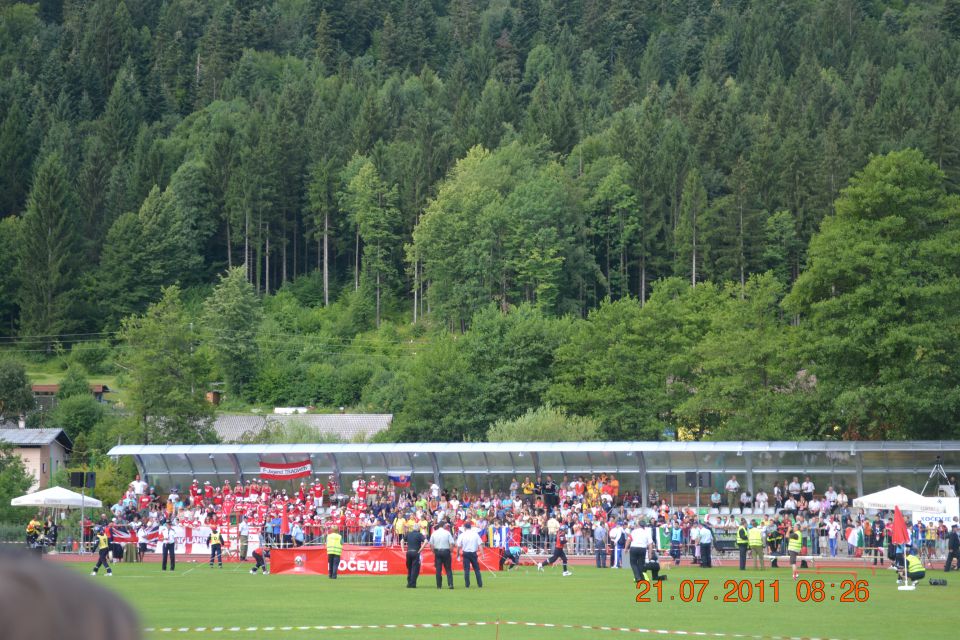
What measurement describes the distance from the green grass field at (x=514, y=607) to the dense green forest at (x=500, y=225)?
93.5 ft

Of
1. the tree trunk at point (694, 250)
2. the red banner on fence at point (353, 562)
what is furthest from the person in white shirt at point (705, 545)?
the tree trunk at point (694, 250)

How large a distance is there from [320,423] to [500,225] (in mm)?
34588

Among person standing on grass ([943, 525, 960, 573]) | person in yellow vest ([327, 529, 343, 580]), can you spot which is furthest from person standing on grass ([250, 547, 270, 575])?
person standing on grass ([943, 525, 960, 573])

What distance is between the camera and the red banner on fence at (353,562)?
35469mm

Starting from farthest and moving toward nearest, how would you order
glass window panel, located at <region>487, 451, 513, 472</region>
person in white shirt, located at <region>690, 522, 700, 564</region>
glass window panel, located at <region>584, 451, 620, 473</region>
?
1. glass window panel, located at <region>487, 451, 513, 472</region>
2. glass window panel, located at <region>584, 451, 620, 473</region>
3. person in white shirt, located at <region>690, 522, 700, 564</region>

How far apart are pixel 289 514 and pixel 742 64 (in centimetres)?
13031

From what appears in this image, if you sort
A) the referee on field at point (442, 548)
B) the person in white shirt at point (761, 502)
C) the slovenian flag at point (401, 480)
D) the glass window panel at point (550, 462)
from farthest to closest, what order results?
1. the slovenian flag at point (401, 480)
2. the glass window panel at point (550, 462)
3. the person in white shirt at point (761, 502)
4. the referee on field at point (442, 548)

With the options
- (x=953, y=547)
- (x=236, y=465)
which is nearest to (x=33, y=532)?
(x=236, y=465)

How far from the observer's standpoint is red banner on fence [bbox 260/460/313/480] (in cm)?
5194

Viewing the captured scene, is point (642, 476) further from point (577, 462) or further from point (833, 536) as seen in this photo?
point (833, 536)

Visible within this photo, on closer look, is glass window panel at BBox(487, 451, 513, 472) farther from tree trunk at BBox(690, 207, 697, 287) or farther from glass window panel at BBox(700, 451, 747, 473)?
tree trunk at BBox(690, 207, 697, 287)

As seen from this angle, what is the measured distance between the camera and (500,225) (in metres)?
119

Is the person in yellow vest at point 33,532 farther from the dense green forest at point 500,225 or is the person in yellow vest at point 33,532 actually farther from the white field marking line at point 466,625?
the white field marking line at point 466,625
